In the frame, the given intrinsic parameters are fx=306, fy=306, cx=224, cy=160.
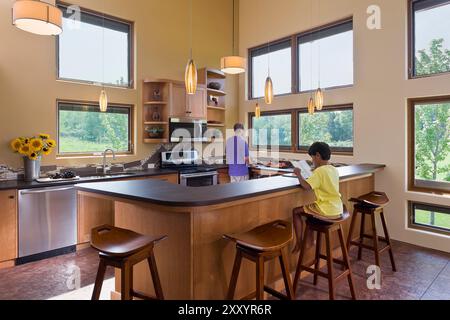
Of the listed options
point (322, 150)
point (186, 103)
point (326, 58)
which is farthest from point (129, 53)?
point (322, 150)

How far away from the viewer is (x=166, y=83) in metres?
4.92

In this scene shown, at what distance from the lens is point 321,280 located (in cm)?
302

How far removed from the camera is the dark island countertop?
2.00 meters

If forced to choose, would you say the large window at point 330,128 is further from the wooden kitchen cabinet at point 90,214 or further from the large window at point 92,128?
the wooden kitchen cabinet at point 90,214

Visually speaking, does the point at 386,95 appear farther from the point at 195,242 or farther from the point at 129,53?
the point at 129,53

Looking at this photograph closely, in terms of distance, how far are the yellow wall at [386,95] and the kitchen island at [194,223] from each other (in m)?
2.23

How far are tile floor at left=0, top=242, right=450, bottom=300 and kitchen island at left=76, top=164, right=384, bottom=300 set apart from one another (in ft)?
1.73

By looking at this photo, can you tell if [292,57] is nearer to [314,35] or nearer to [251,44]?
[314,35]

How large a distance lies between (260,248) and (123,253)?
→ 81 cm

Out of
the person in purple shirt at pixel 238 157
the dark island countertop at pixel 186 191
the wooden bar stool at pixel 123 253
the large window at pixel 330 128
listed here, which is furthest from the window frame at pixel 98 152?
the large window at pixel 330 128

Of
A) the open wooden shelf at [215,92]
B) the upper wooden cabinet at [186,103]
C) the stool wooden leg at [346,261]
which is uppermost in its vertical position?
the open wooden shelf at [215,92]

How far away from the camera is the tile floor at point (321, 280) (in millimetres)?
2734

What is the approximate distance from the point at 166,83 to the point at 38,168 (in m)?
2.21
